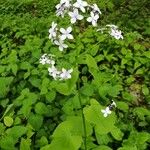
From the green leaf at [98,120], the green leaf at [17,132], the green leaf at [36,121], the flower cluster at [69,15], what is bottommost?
the green leaf at [36,121]

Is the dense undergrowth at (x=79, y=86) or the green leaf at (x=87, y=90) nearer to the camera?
the dense undergrowth at (x=79, y=86)

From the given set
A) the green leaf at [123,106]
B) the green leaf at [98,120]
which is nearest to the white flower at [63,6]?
the green leaf at [98,120]

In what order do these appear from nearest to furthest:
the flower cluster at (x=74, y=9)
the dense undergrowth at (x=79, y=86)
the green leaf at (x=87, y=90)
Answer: the flower cluster at (x=74, y=9) < the dense undergrowth at (x=79, y=86) < the green leaf at (x=87, y=90)

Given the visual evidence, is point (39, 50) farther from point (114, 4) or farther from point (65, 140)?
point (65, 140)

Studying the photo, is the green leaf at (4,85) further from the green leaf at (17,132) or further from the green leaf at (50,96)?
the green leaf at (17,132)

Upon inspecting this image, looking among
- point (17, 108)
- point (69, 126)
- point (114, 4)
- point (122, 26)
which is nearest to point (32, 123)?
point (17, 108)

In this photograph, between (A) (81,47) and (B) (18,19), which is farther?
(B) (18,19)

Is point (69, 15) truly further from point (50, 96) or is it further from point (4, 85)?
point (4, 85)

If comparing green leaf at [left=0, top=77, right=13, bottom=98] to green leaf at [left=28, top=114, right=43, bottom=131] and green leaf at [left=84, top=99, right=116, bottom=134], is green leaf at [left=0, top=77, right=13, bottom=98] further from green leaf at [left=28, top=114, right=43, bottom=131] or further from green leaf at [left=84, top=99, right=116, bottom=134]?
green leaf at [left=84, top=99, right=116, bottom=134]

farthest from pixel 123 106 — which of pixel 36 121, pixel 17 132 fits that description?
pixel 17 132
